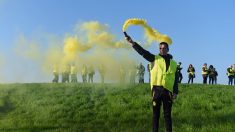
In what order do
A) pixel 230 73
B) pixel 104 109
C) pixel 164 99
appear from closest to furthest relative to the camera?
pixel 164 99 < pixel 104 109 < pixel 230 73

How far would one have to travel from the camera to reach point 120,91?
29344 millimetres

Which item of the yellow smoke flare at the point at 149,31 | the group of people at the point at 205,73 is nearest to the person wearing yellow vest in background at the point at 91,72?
the group of people at the point at 205,73

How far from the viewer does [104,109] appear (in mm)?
23984

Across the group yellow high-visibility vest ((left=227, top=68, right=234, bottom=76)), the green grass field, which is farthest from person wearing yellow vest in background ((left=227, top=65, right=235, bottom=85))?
the green grass field

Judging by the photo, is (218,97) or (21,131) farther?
(218,97)

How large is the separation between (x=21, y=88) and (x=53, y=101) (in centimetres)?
705

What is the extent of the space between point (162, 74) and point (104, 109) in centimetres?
1056

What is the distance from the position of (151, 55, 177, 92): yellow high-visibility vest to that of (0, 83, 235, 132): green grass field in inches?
149

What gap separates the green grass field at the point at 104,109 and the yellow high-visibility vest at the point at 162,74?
378 centimetres

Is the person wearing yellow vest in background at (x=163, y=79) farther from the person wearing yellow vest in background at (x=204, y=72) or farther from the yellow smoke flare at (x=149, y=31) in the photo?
the person wearing yellow vest in background at (x=204, y=72)

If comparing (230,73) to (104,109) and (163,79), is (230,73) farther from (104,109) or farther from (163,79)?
(163,79)

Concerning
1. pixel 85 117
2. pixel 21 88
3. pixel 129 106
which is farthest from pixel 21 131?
pixel 21 88

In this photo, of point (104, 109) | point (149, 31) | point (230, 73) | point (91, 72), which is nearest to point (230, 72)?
point (230, 73)

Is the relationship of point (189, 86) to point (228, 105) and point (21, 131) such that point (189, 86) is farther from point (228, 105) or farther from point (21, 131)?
point (21, 131)
